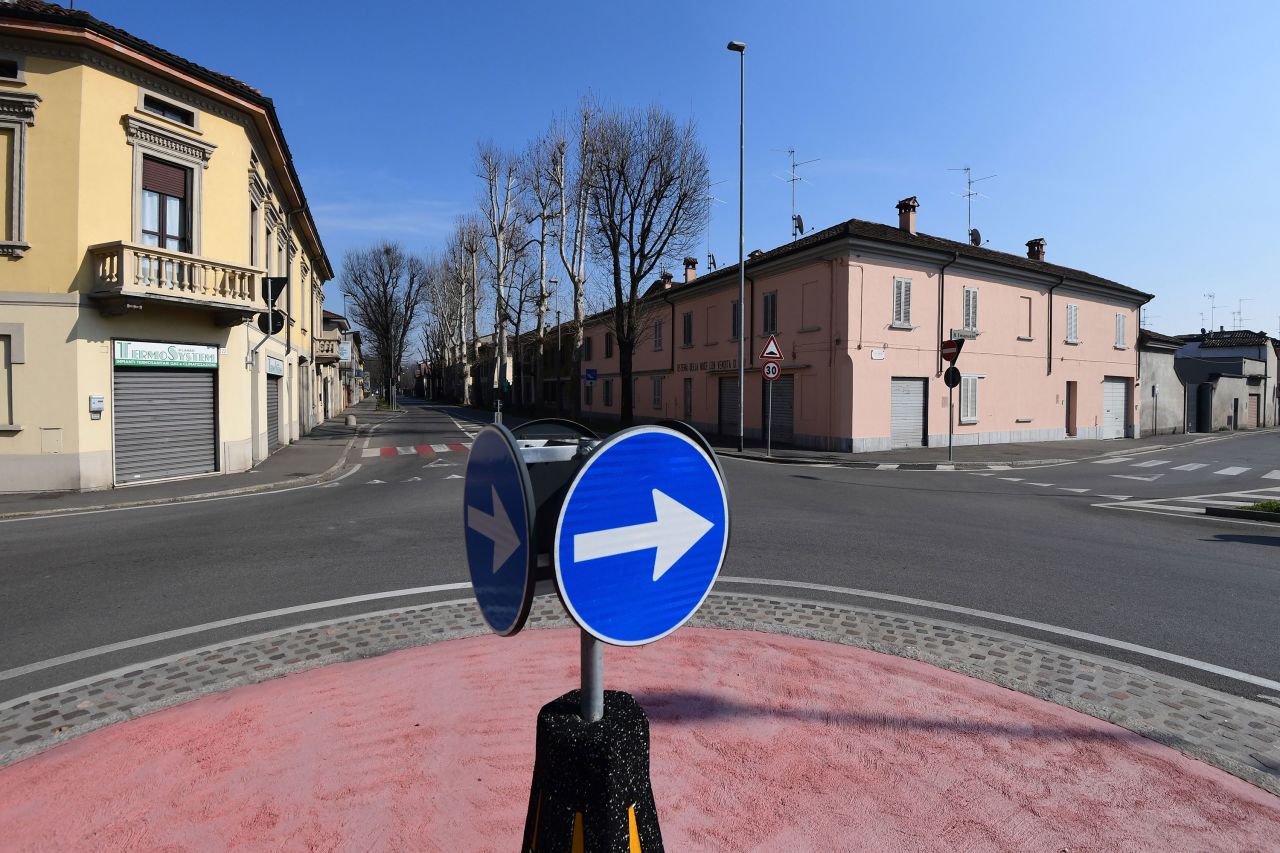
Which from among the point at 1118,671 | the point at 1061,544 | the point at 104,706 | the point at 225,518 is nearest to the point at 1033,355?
the point at 1061,544

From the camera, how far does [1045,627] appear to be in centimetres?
491

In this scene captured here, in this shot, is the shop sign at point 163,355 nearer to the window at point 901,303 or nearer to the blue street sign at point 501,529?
the blue street sign at point 501,529

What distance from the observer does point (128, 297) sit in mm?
11617

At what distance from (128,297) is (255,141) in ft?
20.3

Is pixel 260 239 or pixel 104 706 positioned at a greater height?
pixel 260 239

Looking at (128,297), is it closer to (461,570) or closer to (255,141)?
(255,141)

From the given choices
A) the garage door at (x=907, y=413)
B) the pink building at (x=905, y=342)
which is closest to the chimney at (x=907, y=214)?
the pink building at (x=905, y=342)

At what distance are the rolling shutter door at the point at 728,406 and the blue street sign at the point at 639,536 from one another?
25488 mm

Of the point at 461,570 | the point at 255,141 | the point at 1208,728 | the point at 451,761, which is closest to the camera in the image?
the point at 451,761

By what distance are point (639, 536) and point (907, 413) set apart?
22750 millimetres

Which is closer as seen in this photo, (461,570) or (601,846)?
(601,846)

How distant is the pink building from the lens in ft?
69.7

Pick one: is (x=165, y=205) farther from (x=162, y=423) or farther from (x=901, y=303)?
(x=901, y=303)

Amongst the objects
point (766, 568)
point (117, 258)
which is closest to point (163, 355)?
point (117, 258)
